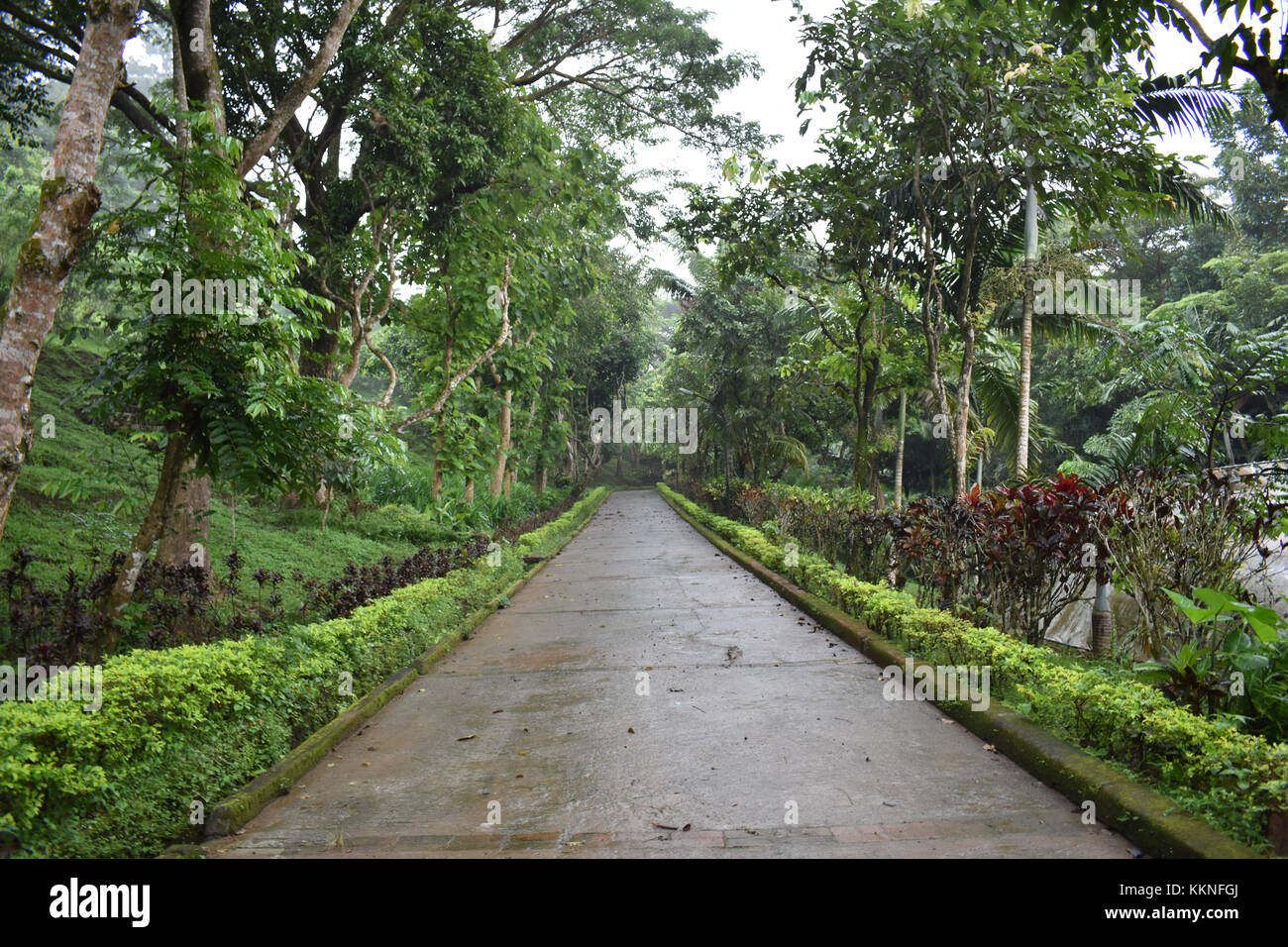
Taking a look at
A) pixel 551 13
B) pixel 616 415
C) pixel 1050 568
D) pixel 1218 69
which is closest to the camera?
pixel 1218 69

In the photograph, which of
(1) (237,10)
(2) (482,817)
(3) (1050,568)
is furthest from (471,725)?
(1) (237,10)

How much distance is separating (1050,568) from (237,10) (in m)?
10.6

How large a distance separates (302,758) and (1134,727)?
167 inches

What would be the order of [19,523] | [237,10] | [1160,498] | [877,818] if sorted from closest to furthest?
1. [877,818]
2. [1160,498]
3. [19,523]
4. [237,10]

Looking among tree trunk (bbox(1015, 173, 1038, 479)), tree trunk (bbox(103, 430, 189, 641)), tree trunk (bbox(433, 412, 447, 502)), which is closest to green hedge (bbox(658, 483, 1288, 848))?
tree trunk (bbox(1015, 173, 1038, 479))

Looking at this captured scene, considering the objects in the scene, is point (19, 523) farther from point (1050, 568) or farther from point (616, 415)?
point (616, 415)

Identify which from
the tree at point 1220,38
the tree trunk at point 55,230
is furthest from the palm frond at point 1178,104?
the tree trunk at point 55,230

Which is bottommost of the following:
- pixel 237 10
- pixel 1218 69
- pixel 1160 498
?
pixel 1160 498

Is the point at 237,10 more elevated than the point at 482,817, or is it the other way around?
the point at 237,10

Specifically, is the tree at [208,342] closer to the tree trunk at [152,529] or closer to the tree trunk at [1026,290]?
the tree trunk at [152,529]

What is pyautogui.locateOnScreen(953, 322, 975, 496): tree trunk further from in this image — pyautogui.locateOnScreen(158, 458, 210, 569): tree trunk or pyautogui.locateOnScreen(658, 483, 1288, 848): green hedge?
pyautogui.locateOnScreen(158, 458, 210, 569): tree trunk

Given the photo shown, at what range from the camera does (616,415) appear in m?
36.5

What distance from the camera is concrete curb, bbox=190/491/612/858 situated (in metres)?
3.73

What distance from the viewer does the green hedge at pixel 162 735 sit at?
3057 mm
